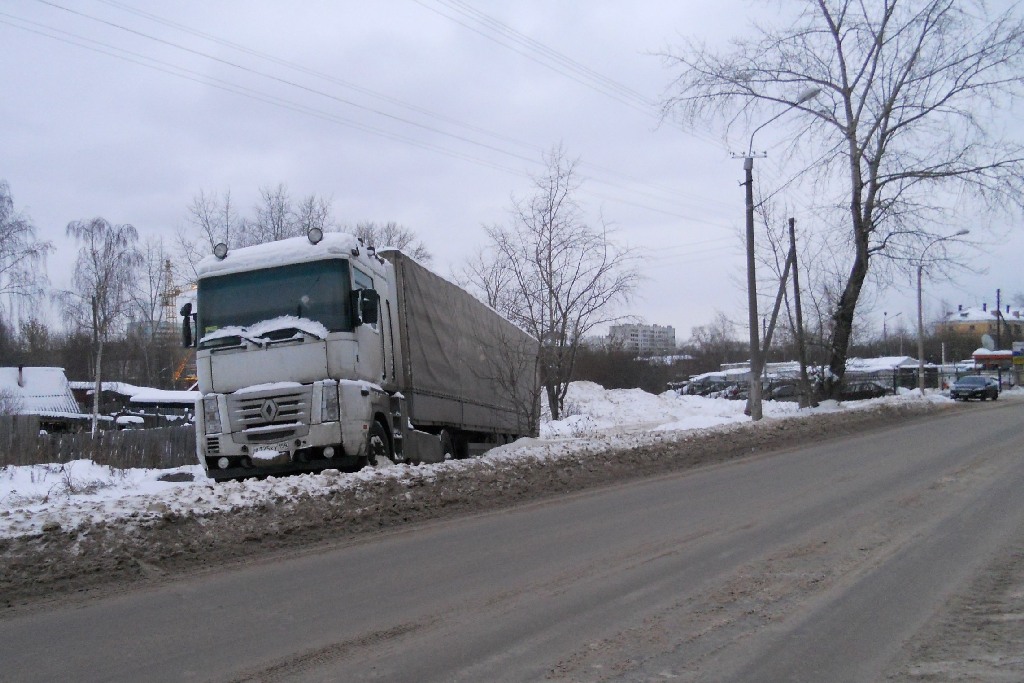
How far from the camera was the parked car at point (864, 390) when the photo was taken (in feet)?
144

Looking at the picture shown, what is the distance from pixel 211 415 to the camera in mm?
11016

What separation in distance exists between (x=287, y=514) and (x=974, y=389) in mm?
48814

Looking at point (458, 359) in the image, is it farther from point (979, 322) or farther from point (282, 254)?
point (979, 322)

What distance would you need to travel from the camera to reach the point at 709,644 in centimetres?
488

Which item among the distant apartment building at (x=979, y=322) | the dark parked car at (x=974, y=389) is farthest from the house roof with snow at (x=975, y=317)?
the dark parked car at (x=974, y=389)

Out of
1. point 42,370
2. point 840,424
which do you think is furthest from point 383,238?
point 840,424

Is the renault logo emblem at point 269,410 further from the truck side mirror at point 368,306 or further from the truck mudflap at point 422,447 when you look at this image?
the truck mudflap at point 422,447

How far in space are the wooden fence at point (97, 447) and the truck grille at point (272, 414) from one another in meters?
8.02

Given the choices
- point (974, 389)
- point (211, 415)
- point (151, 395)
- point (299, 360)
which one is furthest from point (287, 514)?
point (974, 389)

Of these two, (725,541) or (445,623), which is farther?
(725,541)

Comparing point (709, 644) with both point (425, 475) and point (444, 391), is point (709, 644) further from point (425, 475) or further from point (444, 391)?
point (444, 391)

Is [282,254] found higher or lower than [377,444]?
higher

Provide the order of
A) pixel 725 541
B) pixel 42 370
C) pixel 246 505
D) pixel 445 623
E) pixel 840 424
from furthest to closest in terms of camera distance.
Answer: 1. pixel 42 370
2. pixel 840 424
3. pixel 246 505
4. pixel 725 541
5. pixel 445 623

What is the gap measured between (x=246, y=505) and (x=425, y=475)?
2791 millimetres
